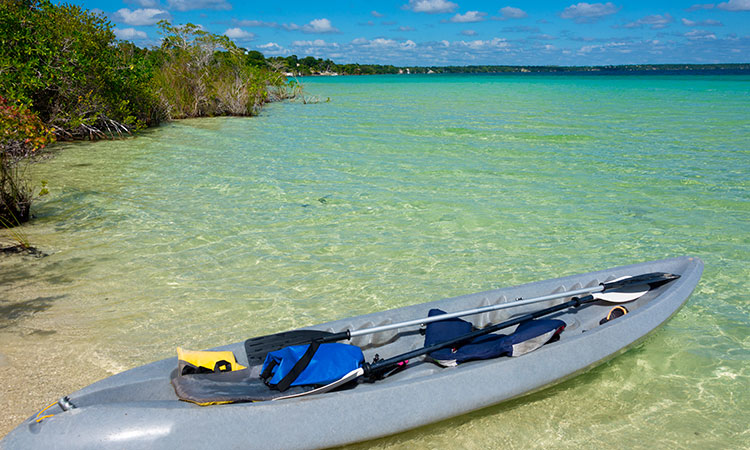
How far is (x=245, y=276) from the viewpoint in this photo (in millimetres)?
6492

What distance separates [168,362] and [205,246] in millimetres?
3981

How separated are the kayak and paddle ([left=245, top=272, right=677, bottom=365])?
18 mm

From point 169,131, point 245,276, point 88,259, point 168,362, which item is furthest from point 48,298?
point 169,131

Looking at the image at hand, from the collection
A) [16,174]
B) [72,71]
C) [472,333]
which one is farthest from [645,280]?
[72,71]

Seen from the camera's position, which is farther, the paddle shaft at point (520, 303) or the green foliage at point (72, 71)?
the green foliage at point (72, 71)

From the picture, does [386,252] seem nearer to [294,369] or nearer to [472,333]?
[472,333]

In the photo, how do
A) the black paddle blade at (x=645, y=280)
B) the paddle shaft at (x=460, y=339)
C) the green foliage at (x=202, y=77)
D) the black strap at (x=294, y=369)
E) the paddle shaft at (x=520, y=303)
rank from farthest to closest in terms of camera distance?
the green foliage at (x=202, y=77) → the black paddle blade at (x=645, y=280) → the paddle shaft at (x=520, y=303) → the paddle shaft at (x=460, y=339) → the black strap at (x=294, y=369)

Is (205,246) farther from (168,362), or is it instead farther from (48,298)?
(168,362)

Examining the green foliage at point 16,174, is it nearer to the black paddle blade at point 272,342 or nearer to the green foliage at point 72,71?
the green foliage at point 72,71

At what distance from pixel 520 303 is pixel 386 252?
9.91ft

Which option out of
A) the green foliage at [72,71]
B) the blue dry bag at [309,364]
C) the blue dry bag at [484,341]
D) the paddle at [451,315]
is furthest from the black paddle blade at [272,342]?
the green foliage at [72,71]

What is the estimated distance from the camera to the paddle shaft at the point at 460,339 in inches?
144

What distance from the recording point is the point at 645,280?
5.05m

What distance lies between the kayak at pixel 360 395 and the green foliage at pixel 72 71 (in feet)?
27.3
